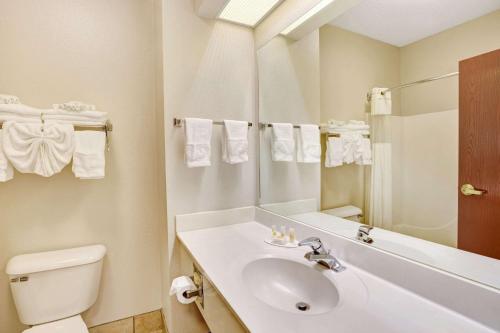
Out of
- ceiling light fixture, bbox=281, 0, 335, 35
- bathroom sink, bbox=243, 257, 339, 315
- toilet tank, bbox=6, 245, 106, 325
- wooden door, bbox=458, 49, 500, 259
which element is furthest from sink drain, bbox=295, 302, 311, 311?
ceiling light fixture, bbox=281, 0, 335, 35

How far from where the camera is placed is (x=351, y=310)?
73cm

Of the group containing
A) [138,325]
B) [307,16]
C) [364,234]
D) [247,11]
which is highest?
[247,11]

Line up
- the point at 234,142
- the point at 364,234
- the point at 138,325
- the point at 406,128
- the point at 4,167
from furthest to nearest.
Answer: the point at 138,325 → the point at 234,142 → the point at 4,167 → the point at 364,234 → the point at 406,128

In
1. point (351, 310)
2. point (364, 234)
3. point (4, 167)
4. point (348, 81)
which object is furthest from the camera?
point (4, 167)

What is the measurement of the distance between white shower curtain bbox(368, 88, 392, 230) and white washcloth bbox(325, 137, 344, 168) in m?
0.19

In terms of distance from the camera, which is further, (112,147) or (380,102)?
(112,147)

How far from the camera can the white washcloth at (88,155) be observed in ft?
4.49

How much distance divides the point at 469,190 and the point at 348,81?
0.62 meters

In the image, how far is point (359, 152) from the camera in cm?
108

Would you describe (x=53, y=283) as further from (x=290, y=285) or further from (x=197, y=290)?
(x=290, y=285)

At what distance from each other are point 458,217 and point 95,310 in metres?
1.98

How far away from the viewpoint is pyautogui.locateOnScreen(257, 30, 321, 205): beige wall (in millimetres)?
1353

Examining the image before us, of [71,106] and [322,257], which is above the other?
[71,106]

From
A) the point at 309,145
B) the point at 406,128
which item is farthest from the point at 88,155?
the point at 406,128
